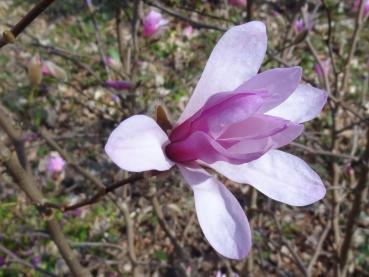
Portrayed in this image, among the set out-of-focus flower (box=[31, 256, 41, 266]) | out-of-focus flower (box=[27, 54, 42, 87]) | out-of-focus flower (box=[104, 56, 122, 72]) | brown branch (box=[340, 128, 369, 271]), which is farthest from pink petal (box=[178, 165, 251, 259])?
out-of-focus flower (box=[31, 256, 41, 266])

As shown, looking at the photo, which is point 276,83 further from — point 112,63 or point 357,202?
point 112,63

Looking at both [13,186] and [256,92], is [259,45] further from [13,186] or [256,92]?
[13,186]

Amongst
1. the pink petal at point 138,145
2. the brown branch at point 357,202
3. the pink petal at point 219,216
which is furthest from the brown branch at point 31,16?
the brown branch at point 357,202

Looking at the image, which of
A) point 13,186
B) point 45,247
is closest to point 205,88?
point 45,247

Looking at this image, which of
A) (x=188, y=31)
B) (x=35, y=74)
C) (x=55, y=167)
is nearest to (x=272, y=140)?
(x=35, y=74)

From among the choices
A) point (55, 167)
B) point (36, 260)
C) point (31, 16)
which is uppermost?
point (31, 16)

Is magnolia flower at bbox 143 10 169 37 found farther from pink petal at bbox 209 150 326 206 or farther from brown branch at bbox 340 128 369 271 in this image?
pink petal at bbox 209 150 326 206

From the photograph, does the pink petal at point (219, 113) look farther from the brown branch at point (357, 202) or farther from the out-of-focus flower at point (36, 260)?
the out-of-focus flower at point (36, 260)
